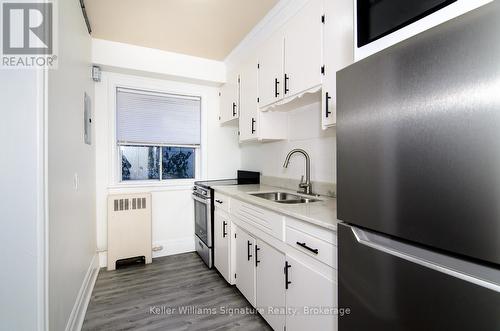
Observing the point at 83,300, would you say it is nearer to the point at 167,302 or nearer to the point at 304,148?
the point at 167,302

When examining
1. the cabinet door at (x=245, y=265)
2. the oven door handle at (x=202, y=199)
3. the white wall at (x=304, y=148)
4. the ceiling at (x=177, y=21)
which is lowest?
the cabinet door at (x=245, y=265)

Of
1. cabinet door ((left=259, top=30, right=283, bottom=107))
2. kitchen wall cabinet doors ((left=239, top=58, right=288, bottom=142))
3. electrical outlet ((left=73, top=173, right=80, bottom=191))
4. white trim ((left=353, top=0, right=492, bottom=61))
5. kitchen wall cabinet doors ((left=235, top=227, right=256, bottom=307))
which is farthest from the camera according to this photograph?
kitchen wall cabinet doors ((left=239, top=58, right=288, bottom=142))

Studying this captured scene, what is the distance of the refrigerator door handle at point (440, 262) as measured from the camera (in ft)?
1.84

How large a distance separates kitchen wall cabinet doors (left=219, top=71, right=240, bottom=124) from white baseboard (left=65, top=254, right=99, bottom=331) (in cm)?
220

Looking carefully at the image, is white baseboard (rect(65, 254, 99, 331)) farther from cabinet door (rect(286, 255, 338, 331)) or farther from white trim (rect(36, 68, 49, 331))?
cabinet door (rect(286, 255, 338, 331))

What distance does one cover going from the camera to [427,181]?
2.16 ft

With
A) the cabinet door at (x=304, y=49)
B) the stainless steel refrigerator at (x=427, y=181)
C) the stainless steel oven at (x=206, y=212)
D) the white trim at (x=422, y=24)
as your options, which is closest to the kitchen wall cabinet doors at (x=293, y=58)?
the cabinet door at (x=304, y=49)

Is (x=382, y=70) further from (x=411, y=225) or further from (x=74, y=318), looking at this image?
(x=74, y=318)

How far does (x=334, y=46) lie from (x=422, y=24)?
28.0 inches

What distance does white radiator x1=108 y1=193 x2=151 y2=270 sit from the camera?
2.69 m

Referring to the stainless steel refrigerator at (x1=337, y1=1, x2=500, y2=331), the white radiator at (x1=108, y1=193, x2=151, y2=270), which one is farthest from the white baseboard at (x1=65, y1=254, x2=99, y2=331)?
the stainless steel refrigerator at (x1=337, y1=1, x2=500, y2=331)

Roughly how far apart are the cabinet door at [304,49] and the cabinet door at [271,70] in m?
0.10

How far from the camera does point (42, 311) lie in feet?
3.46

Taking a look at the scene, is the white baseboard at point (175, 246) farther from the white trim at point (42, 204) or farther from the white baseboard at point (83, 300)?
the white trim at point (42, 204)
